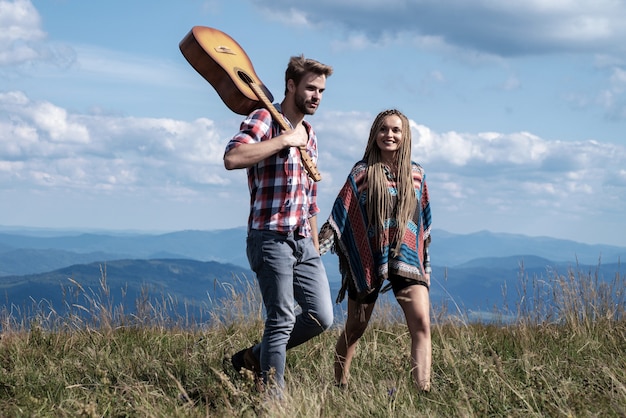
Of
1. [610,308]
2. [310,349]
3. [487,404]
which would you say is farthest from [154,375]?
[610,308]

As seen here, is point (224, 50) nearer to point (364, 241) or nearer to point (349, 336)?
point (364, 241)

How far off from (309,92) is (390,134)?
0.67 meters

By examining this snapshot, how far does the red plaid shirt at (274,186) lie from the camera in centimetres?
452

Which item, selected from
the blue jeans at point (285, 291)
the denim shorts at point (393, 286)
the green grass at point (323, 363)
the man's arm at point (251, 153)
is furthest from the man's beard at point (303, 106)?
the green grass at point (323, 363)

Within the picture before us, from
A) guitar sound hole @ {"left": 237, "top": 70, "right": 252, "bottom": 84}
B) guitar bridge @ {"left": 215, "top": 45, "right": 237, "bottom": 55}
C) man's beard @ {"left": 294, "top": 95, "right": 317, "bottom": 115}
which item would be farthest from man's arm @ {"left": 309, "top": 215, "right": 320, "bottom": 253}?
guitar bridge @ {"left": 215, "top": 45, "right": 237, "bottom": 55}

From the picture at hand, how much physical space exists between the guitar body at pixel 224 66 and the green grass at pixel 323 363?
66.7 inches

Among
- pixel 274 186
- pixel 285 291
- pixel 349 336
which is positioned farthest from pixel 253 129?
pixel 349 336

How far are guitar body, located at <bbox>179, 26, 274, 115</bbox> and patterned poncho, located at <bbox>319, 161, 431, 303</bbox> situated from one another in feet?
2.71

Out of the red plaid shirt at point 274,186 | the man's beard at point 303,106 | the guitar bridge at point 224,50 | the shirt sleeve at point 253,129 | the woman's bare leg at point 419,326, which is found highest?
the guitar bridge at point 224,50

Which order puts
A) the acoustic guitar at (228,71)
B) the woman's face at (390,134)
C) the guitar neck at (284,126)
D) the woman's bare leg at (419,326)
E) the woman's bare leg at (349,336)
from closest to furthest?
the guitar neck at (284,126)
the acoustic guitar at (228,71)
the woman's bare leg at (419,326)
the woman's face at (390,134)
the woman's bare leg at (349,336)

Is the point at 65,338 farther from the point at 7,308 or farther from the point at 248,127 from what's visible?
the point at 248,127

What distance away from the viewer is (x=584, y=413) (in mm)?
4344

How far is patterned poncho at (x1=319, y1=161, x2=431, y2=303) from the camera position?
500 cm

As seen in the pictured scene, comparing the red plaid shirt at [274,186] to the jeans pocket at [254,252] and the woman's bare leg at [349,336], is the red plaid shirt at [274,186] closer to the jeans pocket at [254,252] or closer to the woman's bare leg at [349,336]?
the jeans pocket at [254,252]
